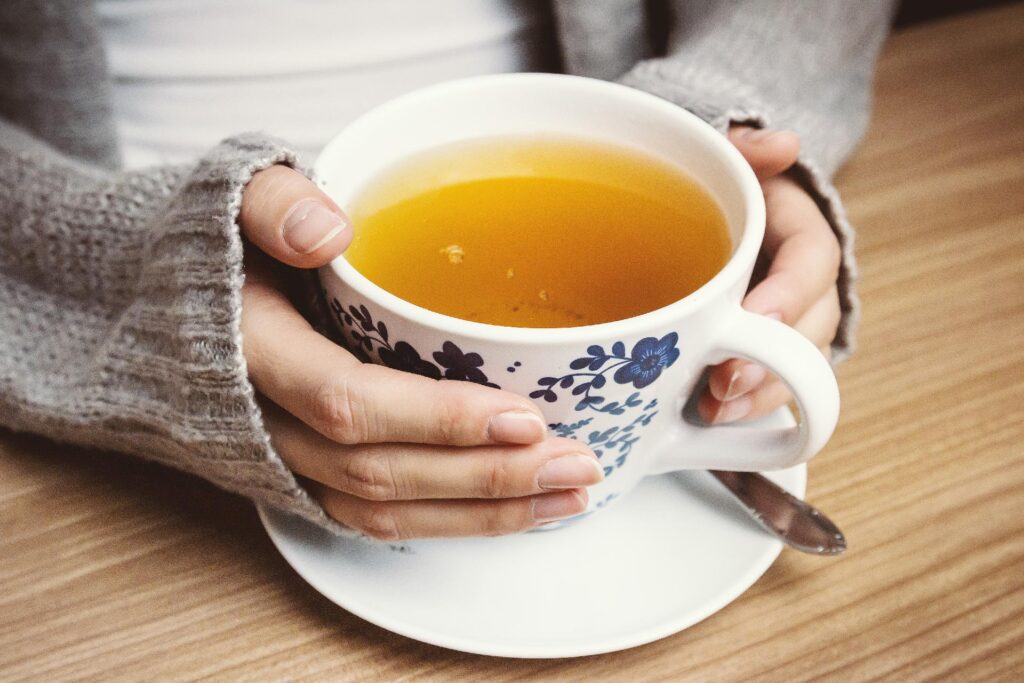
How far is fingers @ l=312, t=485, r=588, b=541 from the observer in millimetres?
414

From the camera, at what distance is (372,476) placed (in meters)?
0.41

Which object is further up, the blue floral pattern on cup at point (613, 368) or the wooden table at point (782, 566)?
the blue floral pattern on cup at point (613, 368)

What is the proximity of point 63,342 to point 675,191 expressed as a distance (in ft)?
1.20

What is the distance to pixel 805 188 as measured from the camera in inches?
22.1

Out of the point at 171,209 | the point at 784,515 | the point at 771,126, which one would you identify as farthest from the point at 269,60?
the point at 784,515

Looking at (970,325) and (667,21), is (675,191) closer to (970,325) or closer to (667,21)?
(970,325)

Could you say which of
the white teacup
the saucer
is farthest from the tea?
the saucer

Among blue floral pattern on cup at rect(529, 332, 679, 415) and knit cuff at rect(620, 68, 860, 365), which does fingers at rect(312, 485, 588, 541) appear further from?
knit cuff at rect(620, 68, 860, 365)

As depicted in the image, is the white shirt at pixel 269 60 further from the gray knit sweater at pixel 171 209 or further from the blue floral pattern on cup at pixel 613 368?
the blue floral pattern on cup at pixel 613 368

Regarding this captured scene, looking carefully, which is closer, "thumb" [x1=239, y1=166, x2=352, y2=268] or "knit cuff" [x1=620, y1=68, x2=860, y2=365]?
"thumb" [x1=239, y1=166, x2=352, y2=268]

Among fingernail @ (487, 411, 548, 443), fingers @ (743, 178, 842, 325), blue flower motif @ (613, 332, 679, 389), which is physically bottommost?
fingers @ (743, 178, 842, 325)

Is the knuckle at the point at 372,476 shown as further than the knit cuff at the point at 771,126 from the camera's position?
No

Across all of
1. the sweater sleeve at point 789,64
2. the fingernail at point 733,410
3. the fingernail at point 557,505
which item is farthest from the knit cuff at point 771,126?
the fingernail at point 557,505

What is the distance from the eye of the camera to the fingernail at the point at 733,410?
1.50ft
